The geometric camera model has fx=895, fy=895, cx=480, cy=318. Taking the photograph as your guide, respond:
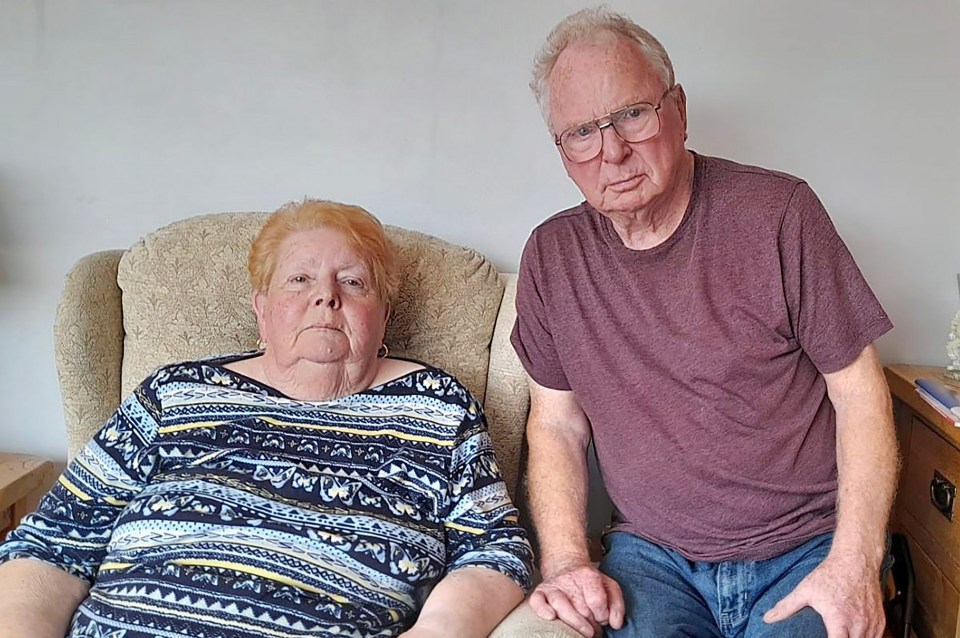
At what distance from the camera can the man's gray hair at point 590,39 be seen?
143 cm

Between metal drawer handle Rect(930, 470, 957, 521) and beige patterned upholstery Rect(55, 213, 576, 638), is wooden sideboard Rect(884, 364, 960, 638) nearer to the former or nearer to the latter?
metal drawer handle Rect(930, 470, 957, 521)

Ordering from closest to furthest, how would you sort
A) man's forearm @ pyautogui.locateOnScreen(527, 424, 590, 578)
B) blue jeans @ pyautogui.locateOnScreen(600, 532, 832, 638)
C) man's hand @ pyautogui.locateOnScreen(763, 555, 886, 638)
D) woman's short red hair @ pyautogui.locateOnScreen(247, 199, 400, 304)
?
1. man's hand @ pyautogui.locateOnScreen(763, 555, 886, 638)
2. blue jeans @ pyautogui.locateOnScreen(600, 532, 832, 638)
3. man's forearm @ pyautogui.locateOnScreen(527, 424, 590, 578)
4. woman's short red hair @ pyautogui.locateOnScreen(247, 199, 400, 304)

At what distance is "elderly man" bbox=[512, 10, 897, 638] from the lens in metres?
1.37

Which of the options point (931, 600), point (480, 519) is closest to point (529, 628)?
point (480, 519)

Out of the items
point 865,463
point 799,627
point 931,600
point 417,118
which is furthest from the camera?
point 417,118

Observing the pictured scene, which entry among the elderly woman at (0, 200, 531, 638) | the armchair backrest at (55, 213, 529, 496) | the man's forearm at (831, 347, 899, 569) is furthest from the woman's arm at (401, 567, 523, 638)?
the man's forearm at (831, 347, 899, 569)

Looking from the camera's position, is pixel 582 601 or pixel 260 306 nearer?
pixel 582 601

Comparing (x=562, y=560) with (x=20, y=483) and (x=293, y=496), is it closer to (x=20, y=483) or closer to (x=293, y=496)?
(x=293, y=496)

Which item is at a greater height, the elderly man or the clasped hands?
the elderly man

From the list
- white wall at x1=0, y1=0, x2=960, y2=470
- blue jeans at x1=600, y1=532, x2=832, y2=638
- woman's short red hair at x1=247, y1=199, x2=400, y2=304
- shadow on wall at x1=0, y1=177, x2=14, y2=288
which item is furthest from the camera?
shadow on wall at x1=0, y1=177, x2=14, y2=288

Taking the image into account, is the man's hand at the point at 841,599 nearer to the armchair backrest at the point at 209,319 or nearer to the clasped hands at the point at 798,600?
the clasped hands at the point at 798,600

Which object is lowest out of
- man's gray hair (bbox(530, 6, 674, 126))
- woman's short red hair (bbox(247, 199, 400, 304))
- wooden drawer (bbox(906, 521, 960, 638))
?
wooden drawer (bbox(906, 521, 960, 638))

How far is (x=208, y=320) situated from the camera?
5.67 ft

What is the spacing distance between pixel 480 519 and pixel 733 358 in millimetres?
480
